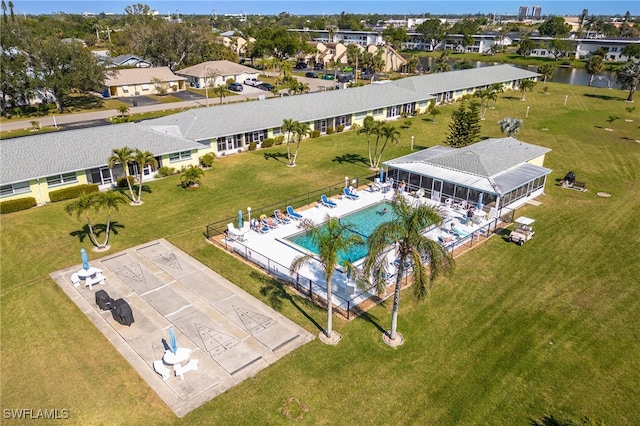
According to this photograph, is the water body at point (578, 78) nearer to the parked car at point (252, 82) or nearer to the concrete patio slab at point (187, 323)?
the parked car at point (252, 82)

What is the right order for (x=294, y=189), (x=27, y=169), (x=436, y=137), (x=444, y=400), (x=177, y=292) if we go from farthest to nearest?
1. (x=436, y=137)
2. (x=294, y=189)
3. (x=27, y=169)
4. (x=177, y=292)
5. (x=444, y=400)

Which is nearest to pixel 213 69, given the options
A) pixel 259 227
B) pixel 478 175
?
pixel 259 227

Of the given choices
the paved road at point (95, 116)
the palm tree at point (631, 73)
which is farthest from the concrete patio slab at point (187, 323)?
the palm tree at point (631, 73)

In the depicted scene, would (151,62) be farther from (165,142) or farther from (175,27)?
(165,142)

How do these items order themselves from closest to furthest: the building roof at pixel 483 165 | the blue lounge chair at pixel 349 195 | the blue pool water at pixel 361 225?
the blue pool water at pixel 361 225 < the building roof at pixel 483 165 < the blue lounge chair at pixel 349 195

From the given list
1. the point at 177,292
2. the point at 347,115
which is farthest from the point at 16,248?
the point at 347,115

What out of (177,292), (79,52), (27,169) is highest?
(79,52)

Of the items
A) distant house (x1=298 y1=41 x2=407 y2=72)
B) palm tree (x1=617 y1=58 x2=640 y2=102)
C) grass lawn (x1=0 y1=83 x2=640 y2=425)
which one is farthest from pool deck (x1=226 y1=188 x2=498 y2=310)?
distant house (x1=298 y1=41 x2=407 y2=72)

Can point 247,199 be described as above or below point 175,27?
below
